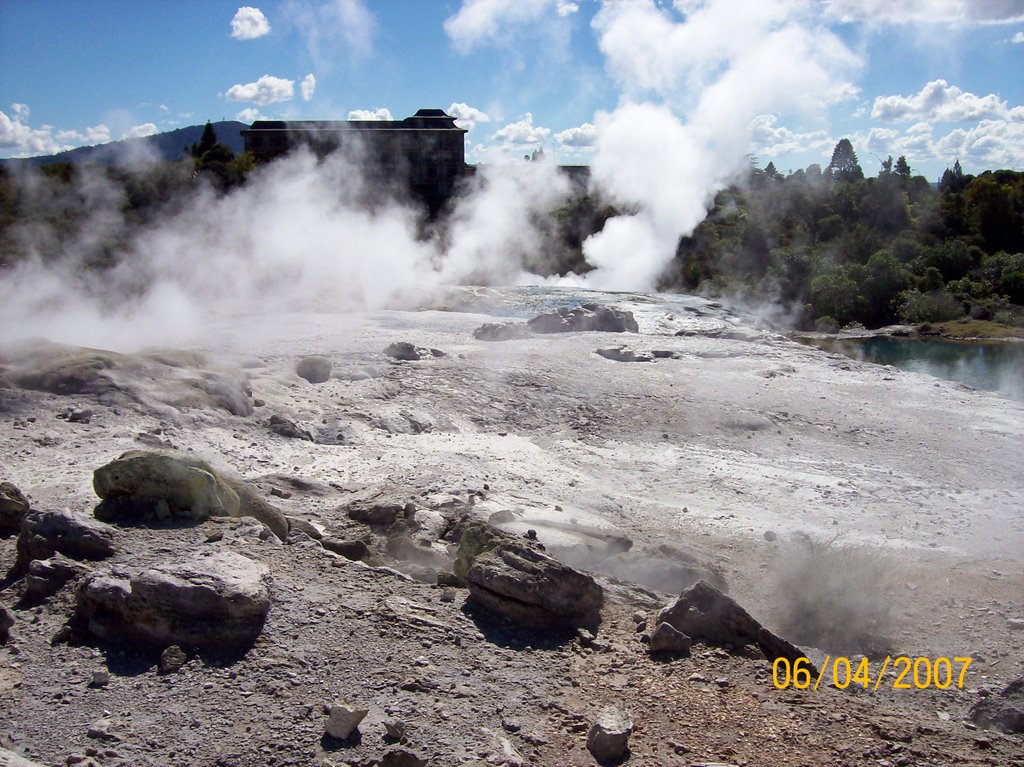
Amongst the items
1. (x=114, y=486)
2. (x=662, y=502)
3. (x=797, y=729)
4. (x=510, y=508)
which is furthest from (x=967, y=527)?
(x=114, y=486)

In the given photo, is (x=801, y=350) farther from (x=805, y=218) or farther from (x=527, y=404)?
(x=805, y=218)

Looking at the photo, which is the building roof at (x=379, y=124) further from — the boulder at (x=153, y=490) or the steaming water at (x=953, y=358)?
the boulder at (x=153, y=490)

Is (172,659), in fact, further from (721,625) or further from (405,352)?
(405,352)

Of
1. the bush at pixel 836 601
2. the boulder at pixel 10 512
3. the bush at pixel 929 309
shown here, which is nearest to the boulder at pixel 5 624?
the boulder at pixel 10 512

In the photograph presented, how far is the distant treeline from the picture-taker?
18031mm

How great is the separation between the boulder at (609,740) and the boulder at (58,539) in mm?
2934

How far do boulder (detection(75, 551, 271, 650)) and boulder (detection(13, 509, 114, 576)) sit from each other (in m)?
0.55

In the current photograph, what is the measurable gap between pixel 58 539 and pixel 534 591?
2686 millimetres

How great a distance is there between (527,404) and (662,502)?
357cm

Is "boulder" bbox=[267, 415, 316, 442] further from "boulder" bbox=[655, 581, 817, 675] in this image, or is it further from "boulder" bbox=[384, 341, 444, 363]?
"boulder" bbox=[655, 581, 817, 675]

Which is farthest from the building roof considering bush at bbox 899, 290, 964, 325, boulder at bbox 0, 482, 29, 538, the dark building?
boulder at bbox 0, 482, 29, 538

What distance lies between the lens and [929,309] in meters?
30.3

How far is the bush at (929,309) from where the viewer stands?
30.2 meters

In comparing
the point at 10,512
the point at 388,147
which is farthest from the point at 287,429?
the point at 388,147
